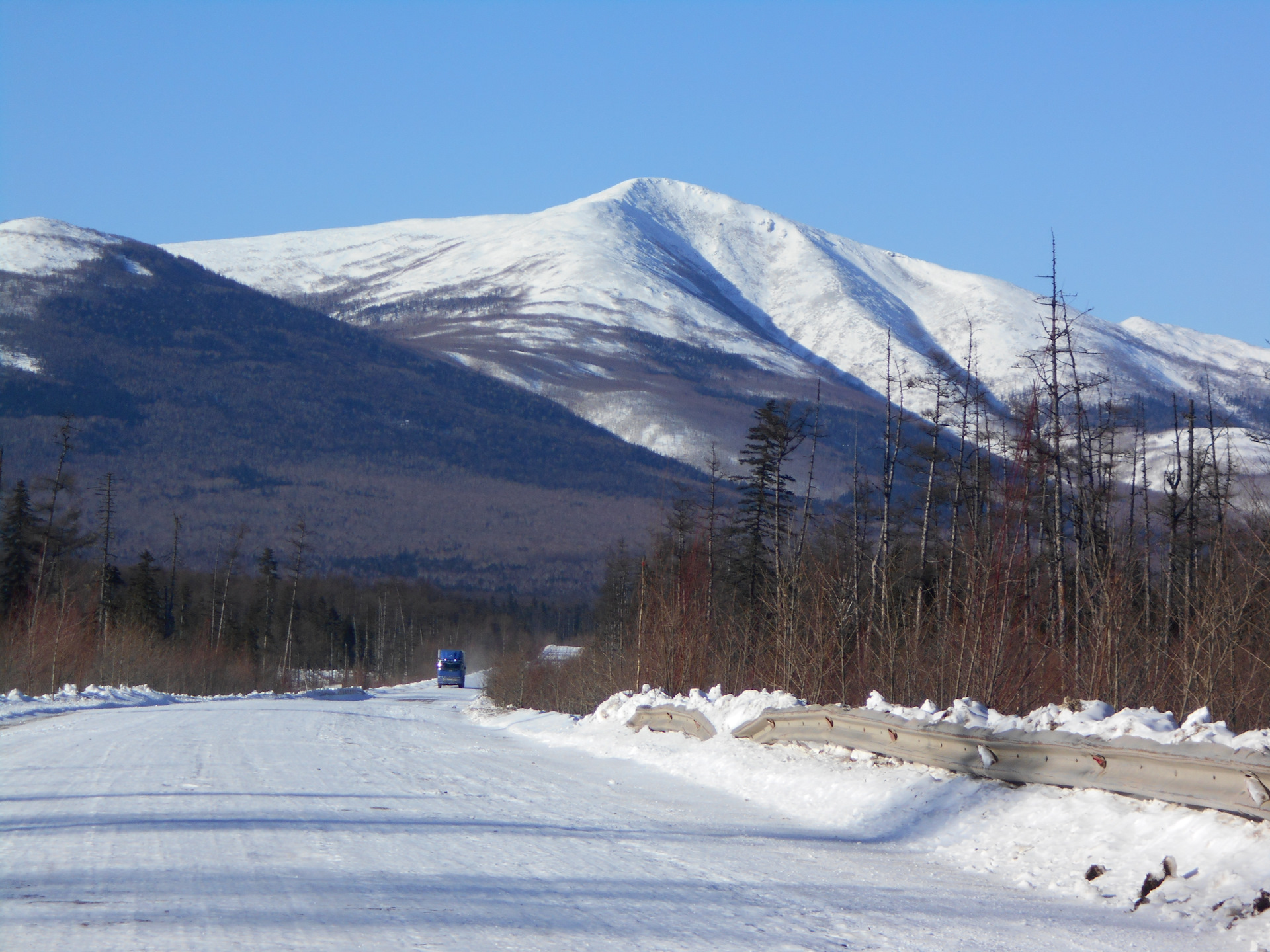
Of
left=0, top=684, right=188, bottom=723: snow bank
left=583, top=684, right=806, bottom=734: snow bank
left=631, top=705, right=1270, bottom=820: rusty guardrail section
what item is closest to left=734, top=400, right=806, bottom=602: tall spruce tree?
left=583, top=684, right=806, bottom=734: snow bank

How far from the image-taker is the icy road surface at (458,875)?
17.9ft

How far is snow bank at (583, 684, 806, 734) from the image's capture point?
1364 centimetres

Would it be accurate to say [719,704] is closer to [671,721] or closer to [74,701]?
[671,721]

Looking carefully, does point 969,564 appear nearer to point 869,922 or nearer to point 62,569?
point 869,922

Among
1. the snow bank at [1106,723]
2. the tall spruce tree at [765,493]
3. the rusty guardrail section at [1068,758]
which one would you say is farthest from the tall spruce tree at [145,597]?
the snow bank at [1106,723]

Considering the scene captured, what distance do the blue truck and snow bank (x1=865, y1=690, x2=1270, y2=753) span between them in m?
70.9

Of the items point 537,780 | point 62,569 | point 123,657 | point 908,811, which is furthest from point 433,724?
point 62,569

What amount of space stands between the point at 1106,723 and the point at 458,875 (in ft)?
16.0

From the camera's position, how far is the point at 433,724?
24.6 metres

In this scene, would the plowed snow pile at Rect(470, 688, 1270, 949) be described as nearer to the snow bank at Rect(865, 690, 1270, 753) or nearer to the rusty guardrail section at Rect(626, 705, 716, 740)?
the snow bank at Rect(865, 690, 1270, 753)

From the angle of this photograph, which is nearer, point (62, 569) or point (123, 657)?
point (123, 657)

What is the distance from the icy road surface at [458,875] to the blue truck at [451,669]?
67848 mm

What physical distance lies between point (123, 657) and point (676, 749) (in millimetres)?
39974

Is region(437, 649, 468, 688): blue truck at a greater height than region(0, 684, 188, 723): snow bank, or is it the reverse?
region(0, 684, 188, 723): snow bank
